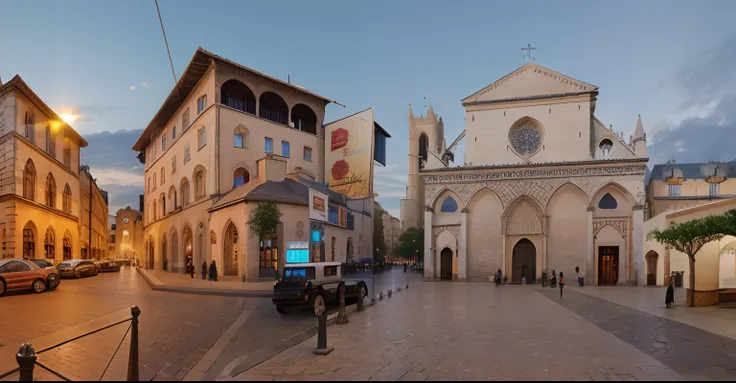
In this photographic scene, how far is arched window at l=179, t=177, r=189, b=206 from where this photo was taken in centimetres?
3794

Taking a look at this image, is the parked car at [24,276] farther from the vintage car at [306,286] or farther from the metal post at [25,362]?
the metal post at [25,362]

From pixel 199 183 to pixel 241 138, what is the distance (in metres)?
5.14

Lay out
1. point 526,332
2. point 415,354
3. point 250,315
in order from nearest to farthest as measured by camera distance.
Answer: point 415,354, point 526,332, point 250,315

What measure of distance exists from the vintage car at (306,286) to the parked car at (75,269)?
20.4 m

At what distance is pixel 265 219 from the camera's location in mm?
24703

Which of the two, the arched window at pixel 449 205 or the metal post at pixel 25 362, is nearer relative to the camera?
the metal post at pixel 25 362

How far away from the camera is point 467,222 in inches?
1337

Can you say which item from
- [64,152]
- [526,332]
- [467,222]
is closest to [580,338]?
[526,332]

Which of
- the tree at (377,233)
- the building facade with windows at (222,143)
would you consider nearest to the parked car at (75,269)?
the building facade with windows at (222,143)

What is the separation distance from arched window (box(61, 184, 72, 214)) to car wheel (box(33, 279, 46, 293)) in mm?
21292

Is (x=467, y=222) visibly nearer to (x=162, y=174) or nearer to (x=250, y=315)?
(x=250, y=315)

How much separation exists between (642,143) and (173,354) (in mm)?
32139

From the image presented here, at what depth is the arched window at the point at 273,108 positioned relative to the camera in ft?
119

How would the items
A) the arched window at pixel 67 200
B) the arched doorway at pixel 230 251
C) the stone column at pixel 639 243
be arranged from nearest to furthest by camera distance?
the arched doorway at pixel 230 251 → the stone column at pixel 639 243 → the arched window at pixel 67 200
